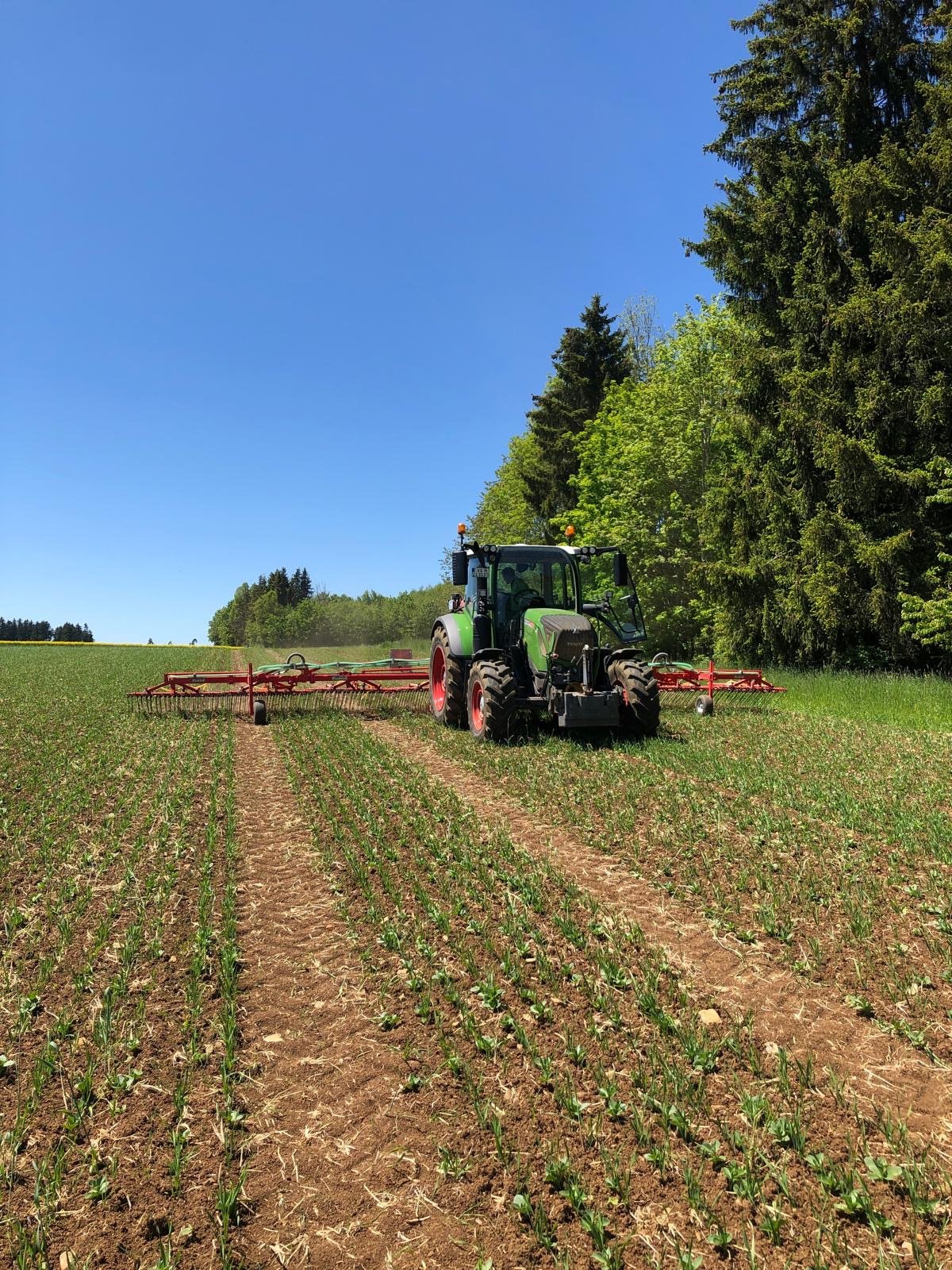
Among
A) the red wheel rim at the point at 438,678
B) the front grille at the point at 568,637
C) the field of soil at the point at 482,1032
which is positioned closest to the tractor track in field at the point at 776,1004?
the field of soil at the point at 482,1032

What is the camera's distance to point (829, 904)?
16.1ft

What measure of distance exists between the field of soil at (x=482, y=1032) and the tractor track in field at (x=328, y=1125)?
13 millimetres

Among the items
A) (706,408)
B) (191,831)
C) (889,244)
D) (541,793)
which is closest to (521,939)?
(541,793)

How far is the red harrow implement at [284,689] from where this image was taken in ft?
45.5

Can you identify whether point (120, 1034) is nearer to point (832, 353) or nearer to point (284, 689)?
point (284, 689)

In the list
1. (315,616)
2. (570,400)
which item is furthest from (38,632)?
(570,400)

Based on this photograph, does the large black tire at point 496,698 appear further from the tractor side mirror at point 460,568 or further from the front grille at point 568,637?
the tractor side mirror at point 460,568

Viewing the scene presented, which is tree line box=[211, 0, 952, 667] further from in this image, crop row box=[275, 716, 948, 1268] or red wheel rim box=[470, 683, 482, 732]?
crop row box=[275, 716, 948, 1268]

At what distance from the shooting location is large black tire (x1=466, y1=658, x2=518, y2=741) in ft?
→ 32.6

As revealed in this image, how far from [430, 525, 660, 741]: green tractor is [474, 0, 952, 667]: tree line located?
7322 mm

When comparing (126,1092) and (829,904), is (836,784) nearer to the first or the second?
(829,904)

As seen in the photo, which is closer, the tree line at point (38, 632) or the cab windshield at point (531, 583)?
the cab windshield at point (531, 583)

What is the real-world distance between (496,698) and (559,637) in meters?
1.20

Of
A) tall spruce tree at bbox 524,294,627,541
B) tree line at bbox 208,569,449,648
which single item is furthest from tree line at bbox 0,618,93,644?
tall spruce tree at bbox 524,294,627,541
